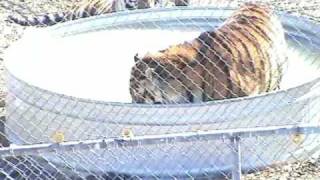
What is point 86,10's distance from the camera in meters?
7.32

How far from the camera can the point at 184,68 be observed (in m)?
5.03

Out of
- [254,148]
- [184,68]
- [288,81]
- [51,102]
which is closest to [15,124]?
[51,102]

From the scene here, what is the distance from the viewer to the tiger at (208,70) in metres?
4.98

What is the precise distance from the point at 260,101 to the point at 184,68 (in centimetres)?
62

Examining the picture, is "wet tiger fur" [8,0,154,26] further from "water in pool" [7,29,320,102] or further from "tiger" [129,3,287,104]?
"tiger" [129,3,287,104]

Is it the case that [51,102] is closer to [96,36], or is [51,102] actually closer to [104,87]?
[104,87]

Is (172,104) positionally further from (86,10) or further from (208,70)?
(86,10)

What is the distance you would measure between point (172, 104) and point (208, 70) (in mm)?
474

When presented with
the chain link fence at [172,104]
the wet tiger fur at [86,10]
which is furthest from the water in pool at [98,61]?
the wet tiger fur at [86,10]

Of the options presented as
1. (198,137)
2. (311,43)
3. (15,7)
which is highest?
(198,137)

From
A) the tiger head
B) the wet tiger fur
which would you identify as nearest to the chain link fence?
the tiger head

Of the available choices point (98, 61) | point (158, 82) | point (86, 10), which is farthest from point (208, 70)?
point (86, 10)

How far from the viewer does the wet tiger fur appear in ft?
23.9

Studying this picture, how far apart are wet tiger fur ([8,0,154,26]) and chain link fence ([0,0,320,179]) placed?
3.83ft
